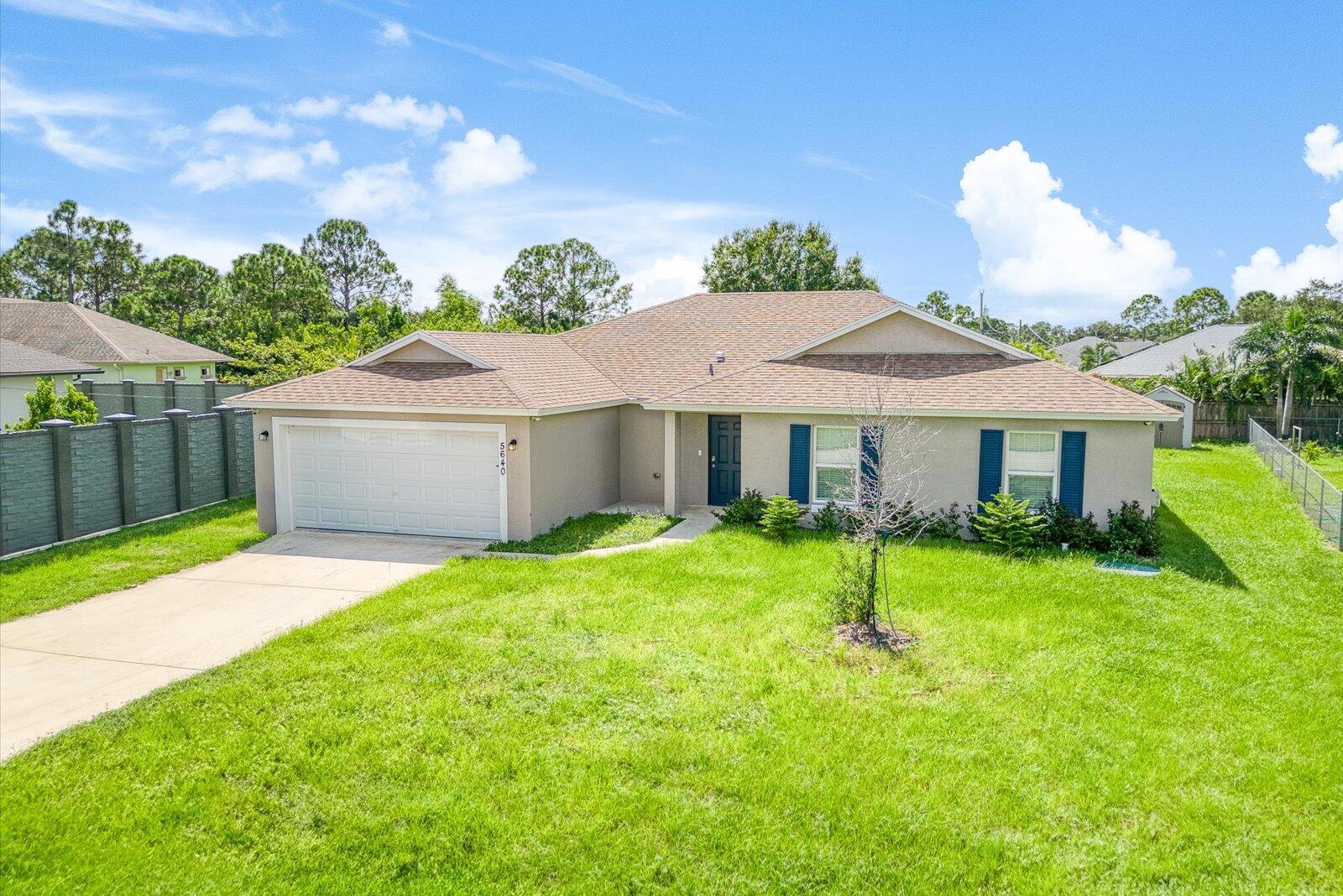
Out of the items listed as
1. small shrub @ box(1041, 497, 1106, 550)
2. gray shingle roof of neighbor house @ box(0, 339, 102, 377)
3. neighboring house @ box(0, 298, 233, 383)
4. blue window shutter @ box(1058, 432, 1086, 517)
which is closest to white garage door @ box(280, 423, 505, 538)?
small shrub @ box(1041, 497, 1106, 550)

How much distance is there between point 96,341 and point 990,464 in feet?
116

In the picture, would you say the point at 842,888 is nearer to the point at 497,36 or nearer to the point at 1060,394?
the point at 1060,394

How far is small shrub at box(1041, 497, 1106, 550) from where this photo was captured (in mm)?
13633

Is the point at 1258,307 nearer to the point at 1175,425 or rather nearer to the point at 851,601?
the point at 1175,425

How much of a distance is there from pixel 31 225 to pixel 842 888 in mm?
72614

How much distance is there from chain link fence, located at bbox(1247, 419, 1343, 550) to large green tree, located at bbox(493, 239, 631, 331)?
38.0 meters

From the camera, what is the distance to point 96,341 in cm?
3306

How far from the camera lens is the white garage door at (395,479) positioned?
14688 millimetres

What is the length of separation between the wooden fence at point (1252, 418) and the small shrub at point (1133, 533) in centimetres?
2355

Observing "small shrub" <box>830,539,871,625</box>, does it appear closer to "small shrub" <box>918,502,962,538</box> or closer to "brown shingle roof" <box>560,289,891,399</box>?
"small shrub" <box>918,502,962,538</box>

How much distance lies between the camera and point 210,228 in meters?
22.1

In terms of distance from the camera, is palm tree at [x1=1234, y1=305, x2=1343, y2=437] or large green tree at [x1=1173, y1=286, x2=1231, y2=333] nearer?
palm tree at [x1=1234, y1=305, x2=1343, y2=437]

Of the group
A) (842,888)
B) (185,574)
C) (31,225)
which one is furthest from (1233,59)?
(31,225)

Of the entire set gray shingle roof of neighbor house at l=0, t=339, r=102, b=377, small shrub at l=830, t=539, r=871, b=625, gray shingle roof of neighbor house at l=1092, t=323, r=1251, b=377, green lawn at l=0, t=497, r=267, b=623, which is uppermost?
gray shingle roof of neighbor house at l=1092, t=323, r=1251, b=377
